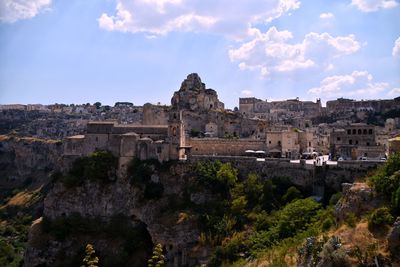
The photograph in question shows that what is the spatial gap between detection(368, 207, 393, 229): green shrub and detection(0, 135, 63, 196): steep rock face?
69.2m

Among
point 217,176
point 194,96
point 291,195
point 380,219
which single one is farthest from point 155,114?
point 380,219

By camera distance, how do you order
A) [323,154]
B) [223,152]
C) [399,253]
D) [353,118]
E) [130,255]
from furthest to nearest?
1. [353,118]
2. [323,154]
3. [223,152]
4. [130,255]
5. [399,253]

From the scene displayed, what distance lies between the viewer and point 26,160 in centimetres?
9306

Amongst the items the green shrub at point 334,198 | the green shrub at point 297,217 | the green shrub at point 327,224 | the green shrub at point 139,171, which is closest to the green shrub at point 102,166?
the green shrub at point 139,171

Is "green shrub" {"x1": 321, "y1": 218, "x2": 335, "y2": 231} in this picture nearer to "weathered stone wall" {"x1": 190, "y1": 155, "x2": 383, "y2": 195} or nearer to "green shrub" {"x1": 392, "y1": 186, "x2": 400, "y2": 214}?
"green shrub" {"x1": 392, "y1": 186, "x2": 400, "y2": 214}

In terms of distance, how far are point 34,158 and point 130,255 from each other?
179ft

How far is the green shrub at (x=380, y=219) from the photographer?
24000 millimetres

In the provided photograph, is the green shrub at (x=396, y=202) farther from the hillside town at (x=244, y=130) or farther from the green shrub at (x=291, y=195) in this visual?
the green shrub at (x=291, y=195)

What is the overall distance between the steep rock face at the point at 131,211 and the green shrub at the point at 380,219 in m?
17.4

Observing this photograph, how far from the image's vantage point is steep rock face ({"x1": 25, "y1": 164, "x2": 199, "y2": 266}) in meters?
40.5

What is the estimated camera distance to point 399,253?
21.6 m

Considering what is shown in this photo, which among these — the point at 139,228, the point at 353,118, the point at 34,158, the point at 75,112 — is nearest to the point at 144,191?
the point at 139,228

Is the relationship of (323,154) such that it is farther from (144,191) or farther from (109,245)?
(109,245)

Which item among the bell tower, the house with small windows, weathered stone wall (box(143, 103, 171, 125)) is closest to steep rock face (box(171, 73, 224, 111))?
weathered stone wall (box(143, 103, 171, 125))
